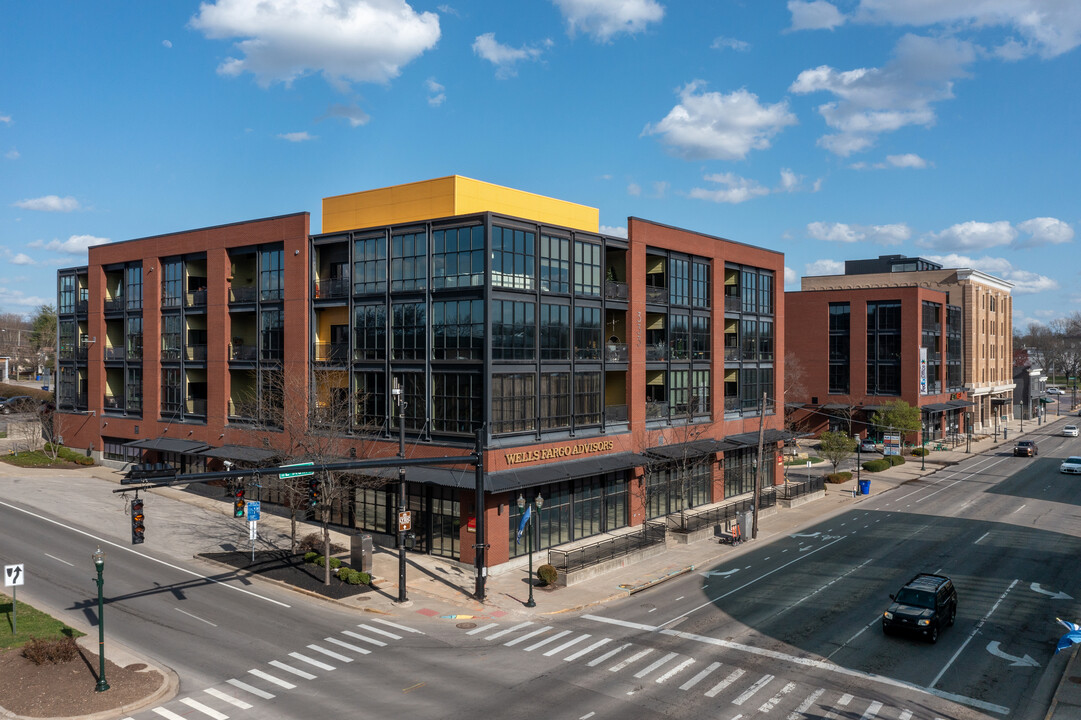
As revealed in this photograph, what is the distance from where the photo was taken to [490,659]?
2431cm

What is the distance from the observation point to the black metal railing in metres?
35.0

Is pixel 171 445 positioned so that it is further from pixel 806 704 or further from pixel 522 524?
pixel 806 704

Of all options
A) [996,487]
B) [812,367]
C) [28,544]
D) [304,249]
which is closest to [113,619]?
[28,544]

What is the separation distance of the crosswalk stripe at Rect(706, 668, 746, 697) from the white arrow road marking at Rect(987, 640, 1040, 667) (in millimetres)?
9113

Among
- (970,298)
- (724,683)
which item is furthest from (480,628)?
(970,298)

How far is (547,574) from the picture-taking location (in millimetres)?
32906

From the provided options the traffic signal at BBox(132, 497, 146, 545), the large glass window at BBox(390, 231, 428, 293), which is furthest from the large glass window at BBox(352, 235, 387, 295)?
the traffic signal at BBox(132, 497, 146, 545)

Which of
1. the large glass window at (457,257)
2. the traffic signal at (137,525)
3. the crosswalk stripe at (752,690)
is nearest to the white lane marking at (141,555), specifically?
the traffic signal at (137,525)

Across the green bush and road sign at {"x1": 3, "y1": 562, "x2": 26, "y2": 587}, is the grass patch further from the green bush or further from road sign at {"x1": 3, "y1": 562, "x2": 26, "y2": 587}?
the green bush

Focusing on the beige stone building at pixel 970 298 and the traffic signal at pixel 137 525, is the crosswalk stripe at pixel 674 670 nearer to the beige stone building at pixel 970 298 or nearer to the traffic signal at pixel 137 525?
the traffic signal at pixel 137 525

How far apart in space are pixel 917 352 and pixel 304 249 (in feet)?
230

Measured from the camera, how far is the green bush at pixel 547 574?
32906 millimetres

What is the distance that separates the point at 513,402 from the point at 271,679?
18.2m

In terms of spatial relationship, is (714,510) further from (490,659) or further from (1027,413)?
(1027,413)
